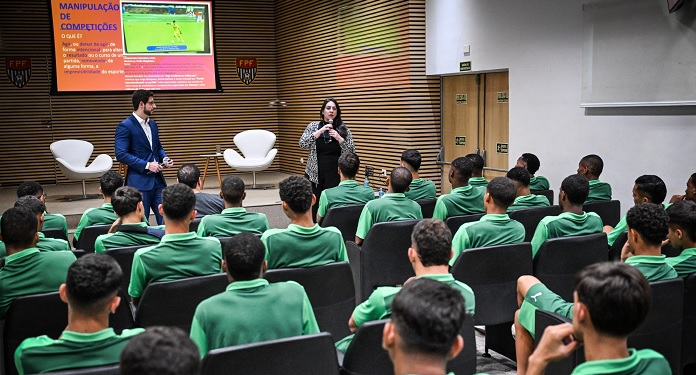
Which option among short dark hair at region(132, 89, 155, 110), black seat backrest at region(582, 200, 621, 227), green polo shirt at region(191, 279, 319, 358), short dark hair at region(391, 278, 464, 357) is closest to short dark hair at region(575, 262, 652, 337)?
short dark hair at region(391, 278, 464, 357)

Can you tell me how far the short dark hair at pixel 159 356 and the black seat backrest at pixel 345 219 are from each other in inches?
145

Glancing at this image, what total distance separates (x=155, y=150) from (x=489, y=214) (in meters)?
4.23

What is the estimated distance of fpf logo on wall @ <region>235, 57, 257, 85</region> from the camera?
1491 cm

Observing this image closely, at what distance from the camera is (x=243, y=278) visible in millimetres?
2549

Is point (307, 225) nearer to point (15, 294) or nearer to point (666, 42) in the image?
point (15, 294)

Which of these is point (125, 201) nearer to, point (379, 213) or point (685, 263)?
point (379, 213)

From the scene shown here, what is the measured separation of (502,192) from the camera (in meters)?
3.91

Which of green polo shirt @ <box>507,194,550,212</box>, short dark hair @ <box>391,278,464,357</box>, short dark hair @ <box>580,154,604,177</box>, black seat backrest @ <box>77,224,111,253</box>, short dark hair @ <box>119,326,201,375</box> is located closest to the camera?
short dark hair @ <box>119,326,201,375</box>

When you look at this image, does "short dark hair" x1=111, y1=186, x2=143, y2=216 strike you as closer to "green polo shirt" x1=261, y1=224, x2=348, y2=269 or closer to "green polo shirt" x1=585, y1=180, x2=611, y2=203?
"green polo shirt" x1=261, y1=224, x2=348, y2=269

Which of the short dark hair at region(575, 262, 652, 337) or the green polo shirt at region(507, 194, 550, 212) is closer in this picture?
the short dark hair at region(575, 262, 652, 337)

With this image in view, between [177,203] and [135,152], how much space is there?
11.9 feet

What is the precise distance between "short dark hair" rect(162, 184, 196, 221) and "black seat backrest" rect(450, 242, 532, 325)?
1.47 meters

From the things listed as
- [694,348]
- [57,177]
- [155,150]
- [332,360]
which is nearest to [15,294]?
[332,360]

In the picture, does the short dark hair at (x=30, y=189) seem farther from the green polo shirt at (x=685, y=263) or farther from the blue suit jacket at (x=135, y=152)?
the green polo shirt at (x=685, y=263)
